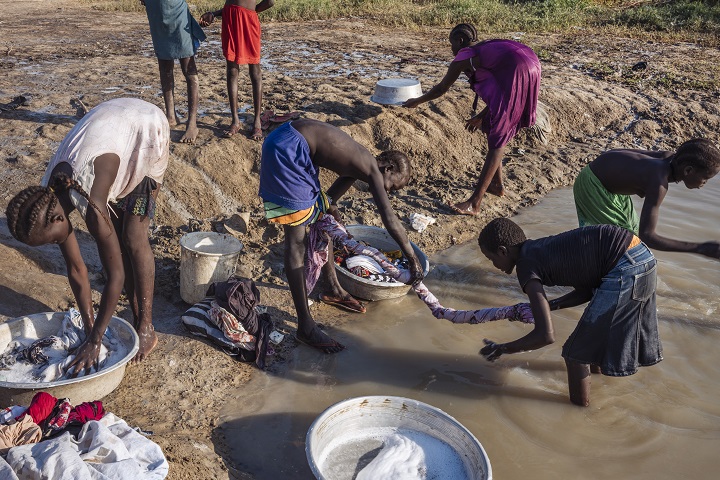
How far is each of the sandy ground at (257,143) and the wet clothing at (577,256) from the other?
1496 millimetres

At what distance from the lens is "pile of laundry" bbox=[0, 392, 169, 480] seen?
7.27ft

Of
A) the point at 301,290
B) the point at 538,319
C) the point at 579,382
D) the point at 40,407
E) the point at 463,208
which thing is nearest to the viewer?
the point at 40,407

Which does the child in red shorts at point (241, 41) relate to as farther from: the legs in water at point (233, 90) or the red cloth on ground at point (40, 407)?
the red cloth on ground at point (40, 407)

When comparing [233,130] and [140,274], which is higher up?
[233,130]

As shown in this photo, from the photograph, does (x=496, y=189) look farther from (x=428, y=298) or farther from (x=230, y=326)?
(x=230, y=326)

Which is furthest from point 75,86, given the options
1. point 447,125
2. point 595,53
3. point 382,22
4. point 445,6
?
point 445,6

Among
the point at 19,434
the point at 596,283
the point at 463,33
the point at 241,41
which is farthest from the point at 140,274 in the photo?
the point at 463,33

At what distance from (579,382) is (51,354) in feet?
8.77

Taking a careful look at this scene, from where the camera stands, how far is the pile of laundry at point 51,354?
2996 mm

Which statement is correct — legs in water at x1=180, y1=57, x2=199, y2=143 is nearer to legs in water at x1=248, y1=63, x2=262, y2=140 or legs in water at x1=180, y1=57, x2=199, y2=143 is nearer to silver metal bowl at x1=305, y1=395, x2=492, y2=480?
legs in water at x1=248, y1=63, x2=262, y2=140

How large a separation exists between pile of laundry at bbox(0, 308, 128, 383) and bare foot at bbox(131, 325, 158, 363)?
0.19 metres

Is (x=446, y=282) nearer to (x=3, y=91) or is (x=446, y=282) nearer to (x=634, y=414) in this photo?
(x=634, y=414)

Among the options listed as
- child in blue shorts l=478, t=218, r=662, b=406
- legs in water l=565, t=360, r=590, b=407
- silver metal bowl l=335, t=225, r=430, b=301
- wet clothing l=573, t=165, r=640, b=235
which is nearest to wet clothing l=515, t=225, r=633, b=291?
child in blue shorts l=478, t=218, r=662, b=406

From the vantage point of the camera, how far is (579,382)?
3.43 m
